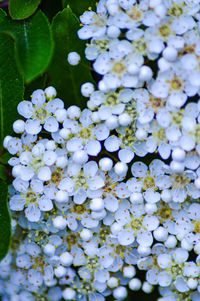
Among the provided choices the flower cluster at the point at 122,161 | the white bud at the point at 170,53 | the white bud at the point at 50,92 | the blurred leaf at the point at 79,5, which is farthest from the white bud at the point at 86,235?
the blurred leaf at the point at 79,5

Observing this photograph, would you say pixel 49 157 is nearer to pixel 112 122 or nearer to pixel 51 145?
pixel 51 145

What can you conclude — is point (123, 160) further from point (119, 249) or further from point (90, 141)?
point (119, 249)

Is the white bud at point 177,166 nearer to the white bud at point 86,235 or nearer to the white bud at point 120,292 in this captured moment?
the white bud at point 86,235

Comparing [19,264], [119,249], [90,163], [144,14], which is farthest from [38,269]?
[144,14]

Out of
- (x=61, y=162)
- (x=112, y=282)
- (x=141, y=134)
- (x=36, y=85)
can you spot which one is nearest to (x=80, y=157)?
(x=61, y=162)

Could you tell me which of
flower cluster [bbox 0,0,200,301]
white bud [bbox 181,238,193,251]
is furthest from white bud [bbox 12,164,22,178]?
white bud [bbox 181,238,193,251]
